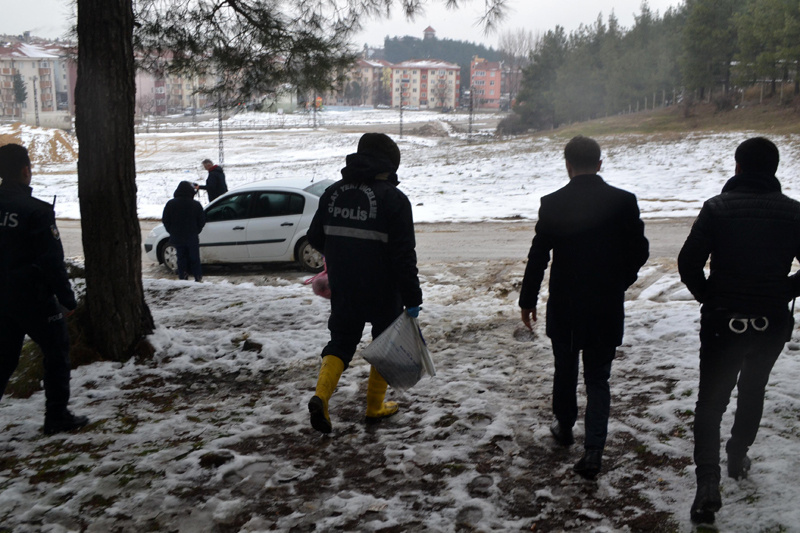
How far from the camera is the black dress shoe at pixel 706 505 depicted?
313 cm

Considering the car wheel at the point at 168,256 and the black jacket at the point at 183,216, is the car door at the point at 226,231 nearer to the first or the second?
the car wheel at the point at 168,256

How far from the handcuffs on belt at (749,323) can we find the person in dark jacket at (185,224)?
8.17 metres

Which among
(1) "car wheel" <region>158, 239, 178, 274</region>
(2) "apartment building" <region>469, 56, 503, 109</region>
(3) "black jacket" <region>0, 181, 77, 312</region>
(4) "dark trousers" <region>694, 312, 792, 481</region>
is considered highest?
(2) "apartment building" <region>469, 56, 503, 109</region>


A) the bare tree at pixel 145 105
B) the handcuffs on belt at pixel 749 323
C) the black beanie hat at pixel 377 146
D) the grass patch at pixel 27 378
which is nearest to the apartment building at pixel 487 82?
the bare tree at pixel 145 105

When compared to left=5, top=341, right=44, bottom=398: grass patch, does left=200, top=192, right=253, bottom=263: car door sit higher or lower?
higher

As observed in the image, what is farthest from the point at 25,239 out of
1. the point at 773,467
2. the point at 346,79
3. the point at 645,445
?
the point at 346,79

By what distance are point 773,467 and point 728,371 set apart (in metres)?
0.71

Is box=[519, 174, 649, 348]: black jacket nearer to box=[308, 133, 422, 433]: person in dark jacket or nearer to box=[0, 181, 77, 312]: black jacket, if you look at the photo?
box=[308, 133, 422, 433]: person in dark jacket

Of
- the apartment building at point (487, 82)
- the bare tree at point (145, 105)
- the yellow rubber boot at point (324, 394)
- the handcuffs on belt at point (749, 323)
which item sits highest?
the apartment building at point (487, 82)

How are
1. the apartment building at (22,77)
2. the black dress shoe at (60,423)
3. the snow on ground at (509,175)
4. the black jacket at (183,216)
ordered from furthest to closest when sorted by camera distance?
1. the apartment building at (22,77)
2. the snow on ground at (509,175)
3. the black jacket at (183,216)
4. the black dress shoe at (60,423)

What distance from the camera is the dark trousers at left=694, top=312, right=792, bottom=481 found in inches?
128

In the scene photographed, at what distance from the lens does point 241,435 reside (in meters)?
4.33

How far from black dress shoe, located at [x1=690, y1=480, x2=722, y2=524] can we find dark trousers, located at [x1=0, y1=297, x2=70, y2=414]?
3618 mm

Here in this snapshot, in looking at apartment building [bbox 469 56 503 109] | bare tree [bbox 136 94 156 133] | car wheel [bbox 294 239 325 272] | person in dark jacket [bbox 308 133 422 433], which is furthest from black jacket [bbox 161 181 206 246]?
apartment building [bbox 469 56 503 109]
